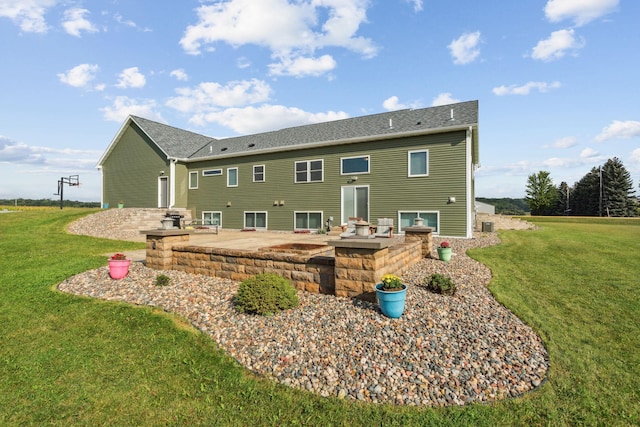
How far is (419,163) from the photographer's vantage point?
14.8 meters

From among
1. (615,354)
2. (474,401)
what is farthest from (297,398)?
(615,354)

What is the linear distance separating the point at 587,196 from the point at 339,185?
172 ft

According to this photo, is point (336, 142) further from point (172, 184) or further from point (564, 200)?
point (564, 200)

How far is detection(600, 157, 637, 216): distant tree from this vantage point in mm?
42156

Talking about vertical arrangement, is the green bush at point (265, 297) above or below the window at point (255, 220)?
below

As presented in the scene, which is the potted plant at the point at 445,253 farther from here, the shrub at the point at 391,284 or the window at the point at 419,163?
the window at the point at 419,163

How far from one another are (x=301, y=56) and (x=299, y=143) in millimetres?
5106

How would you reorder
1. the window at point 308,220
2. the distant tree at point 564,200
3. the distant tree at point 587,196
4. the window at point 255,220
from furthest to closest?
1. the distant tree at point 564,200
2. the distant tree at point 587,196
3. the window at point 255,220
4. the window at point 308,220

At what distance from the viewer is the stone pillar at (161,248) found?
7391 millimetres

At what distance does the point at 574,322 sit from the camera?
16.4 ft

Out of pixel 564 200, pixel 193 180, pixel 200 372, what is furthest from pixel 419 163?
pixel 564 200

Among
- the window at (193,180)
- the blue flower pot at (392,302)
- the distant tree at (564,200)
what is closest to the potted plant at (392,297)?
the blue flower pot at (392,302)

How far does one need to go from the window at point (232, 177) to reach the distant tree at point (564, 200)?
57139 millimetres

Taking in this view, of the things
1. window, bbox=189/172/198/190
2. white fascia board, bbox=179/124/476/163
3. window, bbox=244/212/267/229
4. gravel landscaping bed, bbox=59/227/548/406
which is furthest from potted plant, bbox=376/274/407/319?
window, bbox=189/172/198/190
